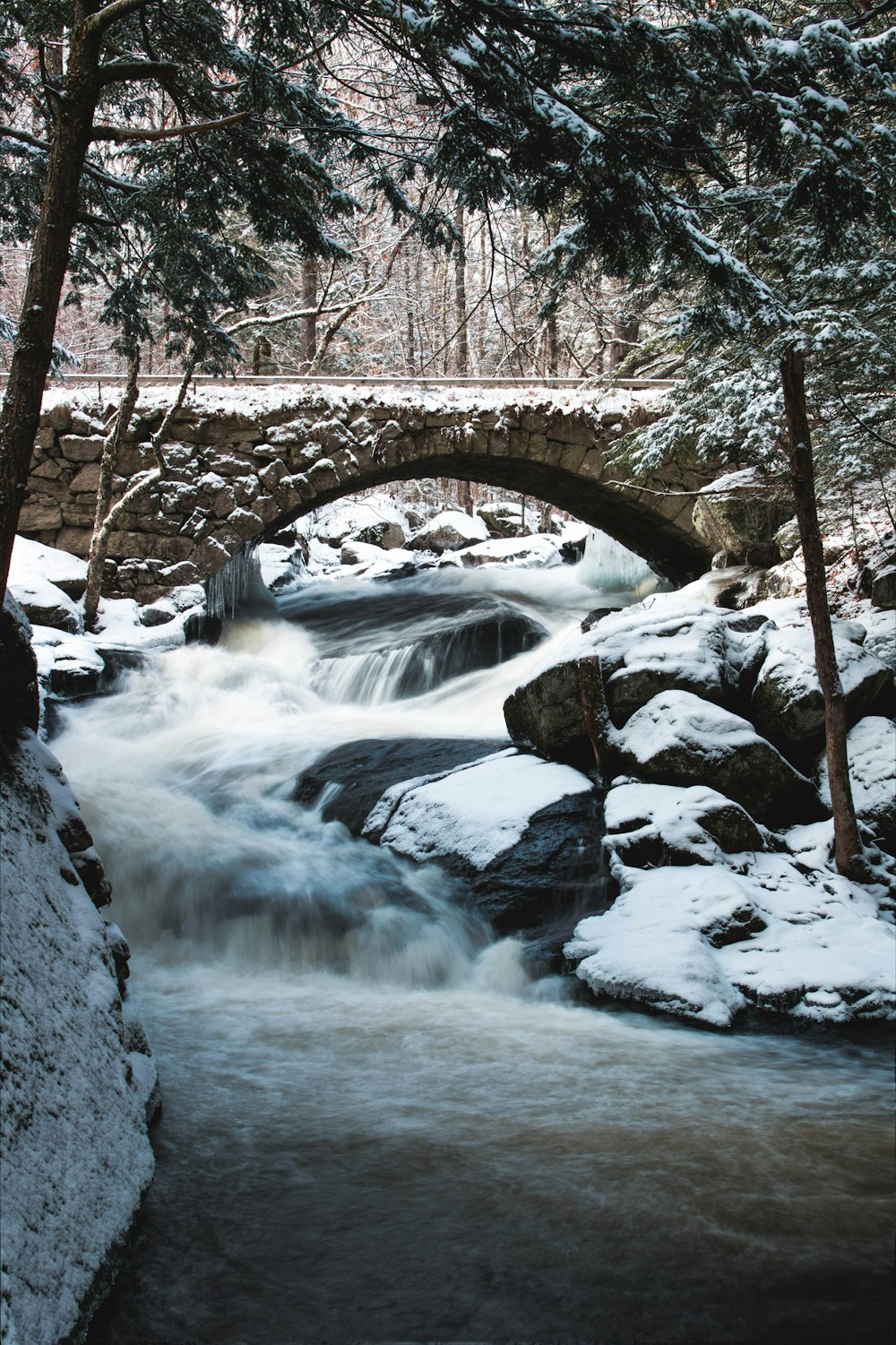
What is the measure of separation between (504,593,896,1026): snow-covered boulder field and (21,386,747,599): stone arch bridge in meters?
5.20

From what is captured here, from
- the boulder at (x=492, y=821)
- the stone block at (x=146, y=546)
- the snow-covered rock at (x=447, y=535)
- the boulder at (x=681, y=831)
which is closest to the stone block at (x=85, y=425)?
the stone block at (x=146, y=546)

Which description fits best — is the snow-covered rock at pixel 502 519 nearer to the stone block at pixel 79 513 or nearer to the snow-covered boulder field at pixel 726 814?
the stone block at pixel 79 513

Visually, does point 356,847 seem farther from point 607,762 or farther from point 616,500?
point 616,500

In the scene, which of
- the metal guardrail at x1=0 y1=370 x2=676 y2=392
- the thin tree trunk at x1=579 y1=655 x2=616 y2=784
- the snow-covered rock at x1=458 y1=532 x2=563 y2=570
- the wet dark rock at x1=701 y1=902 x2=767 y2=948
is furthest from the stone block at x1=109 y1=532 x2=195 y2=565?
the wet dark rock at x1=701 y1=902 x2=767 y2=948

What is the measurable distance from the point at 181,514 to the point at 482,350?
13.6m

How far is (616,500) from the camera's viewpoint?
1173 centimetres

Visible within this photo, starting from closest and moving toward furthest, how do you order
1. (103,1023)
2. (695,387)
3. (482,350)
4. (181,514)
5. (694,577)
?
(103,1023) → (695,387) → (181,514) → (694,577) → (482,350)

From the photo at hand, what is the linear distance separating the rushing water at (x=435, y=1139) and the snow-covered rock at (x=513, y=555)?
11.6m

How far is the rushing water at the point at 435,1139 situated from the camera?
2.28m

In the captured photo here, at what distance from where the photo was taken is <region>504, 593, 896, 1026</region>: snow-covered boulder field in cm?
433

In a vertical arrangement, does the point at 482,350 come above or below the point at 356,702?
above

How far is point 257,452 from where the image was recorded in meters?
11.5

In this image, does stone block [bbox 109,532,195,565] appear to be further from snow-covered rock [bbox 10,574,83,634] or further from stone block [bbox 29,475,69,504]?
snow-covered rock [bbox 10,574,83,634]

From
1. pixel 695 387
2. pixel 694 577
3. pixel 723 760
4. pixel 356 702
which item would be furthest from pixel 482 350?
pixel 723 760
